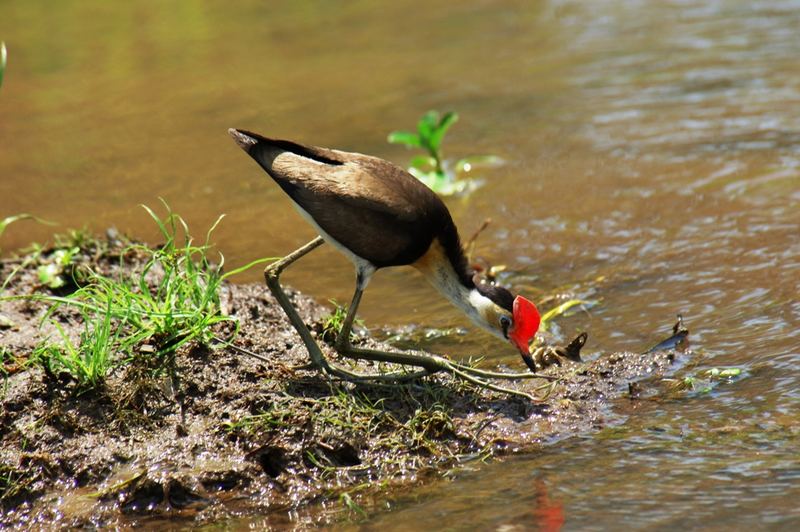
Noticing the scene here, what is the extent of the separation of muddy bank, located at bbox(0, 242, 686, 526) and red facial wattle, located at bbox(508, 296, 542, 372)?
6.8 inches

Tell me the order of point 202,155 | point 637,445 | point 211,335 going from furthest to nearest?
point 202,155, point 211,335, point 637,445

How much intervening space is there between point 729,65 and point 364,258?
6.33 m

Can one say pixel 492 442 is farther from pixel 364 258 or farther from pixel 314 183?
pixel 314 183

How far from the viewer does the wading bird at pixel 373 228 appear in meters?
5.25

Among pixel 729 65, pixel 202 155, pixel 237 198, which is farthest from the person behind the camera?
pixel 729 65

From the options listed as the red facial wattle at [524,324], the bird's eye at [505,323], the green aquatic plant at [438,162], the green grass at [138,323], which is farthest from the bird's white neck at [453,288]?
the green aquatic plant at [438,162]

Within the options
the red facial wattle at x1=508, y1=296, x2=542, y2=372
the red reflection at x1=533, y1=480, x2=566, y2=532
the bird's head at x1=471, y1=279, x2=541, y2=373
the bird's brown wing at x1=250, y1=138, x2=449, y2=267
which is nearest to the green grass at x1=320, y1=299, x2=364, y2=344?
the bird's brown wing at x1=250, y1=138, x2=449, y2=267

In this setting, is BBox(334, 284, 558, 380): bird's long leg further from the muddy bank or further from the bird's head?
the bird's head

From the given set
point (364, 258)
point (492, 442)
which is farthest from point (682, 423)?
point (364, 258)

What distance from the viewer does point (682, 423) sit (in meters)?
4.81

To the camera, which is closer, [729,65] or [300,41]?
Answer: [729,65]

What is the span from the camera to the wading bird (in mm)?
5246

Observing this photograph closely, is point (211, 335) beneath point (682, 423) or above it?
above

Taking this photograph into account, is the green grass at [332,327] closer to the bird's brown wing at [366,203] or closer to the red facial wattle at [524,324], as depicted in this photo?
the bird's brown wing at [366,203]
